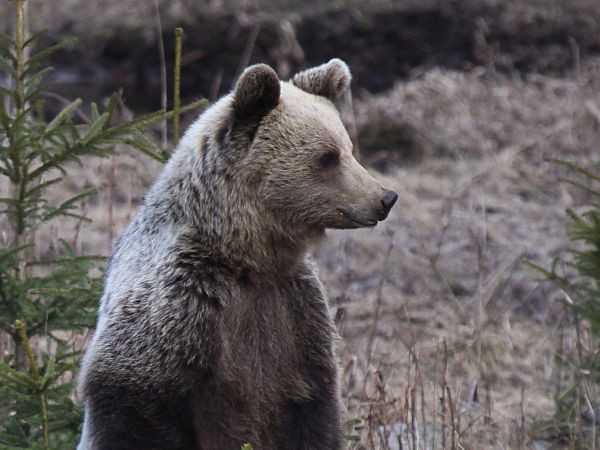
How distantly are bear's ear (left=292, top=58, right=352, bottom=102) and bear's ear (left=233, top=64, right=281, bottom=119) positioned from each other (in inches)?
13.4

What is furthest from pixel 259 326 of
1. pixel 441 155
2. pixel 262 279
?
pixel 441 155

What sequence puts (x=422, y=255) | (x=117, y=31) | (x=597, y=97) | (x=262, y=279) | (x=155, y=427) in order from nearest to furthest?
(x=155, y=427) → (x=262, y=279) → (x=422, y=255) → (x=597, y=97) → (x=117, y=31)

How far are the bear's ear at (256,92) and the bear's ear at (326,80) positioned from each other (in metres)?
0.34

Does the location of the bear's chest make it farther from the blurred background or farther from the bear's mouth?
the blurred background

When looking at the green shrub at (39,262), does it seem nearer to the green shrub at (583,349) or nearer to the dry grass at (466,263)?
the dry grass at (466,263)

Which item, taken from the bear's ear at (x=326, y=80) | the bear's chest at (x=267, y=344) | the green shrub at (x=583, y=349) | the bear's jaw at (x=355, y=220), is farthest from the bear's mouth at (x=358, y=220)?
the green shrub at (x=583, y=349)

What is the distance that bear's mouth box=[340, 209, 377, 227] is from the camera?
13.1ft

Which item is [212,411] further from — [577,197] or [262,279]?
[577,197]

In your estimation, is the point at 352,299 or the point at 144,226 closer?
the point at 144,226

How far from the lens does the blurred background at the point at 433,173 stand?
6000 millimetres

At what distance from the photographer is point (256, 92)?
4.04 meters

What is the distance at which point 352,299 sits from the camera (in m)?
8.12

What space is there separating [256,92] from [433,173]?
675cm

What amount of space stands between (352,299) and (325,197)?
4.10m
